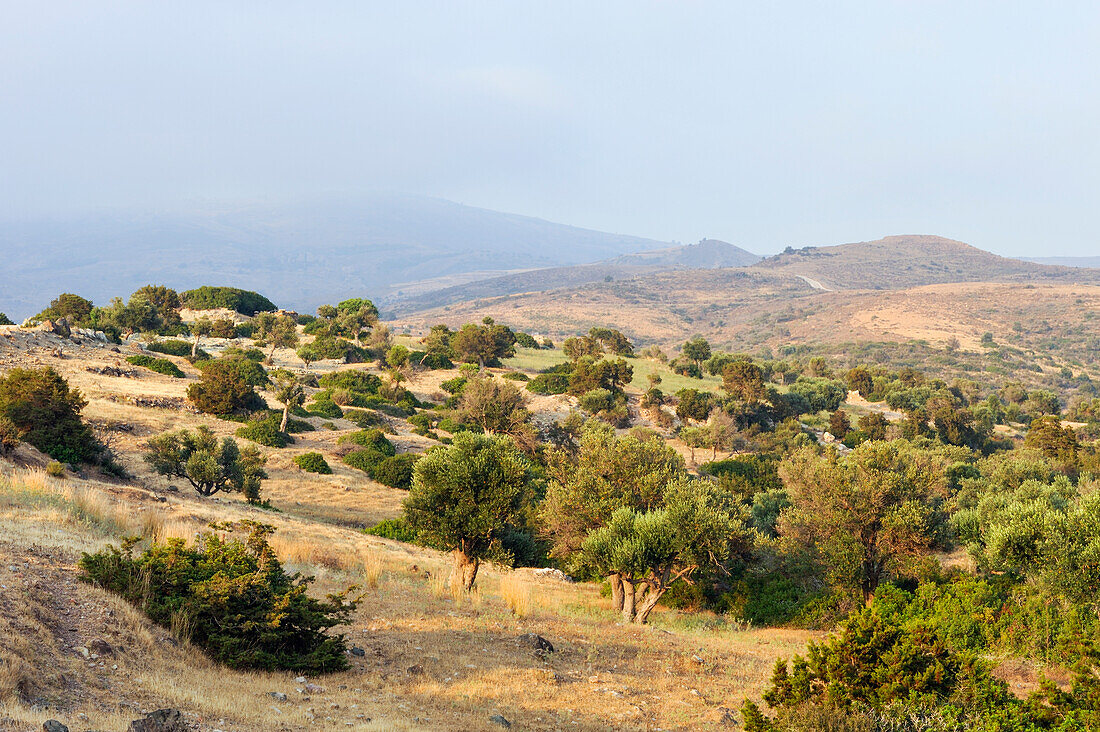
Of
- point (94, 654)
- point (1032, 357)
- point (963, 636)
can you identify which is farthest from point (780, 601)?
point (1032, 357)

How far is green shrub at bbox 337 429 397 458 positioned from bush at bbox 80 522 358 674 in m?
26.4

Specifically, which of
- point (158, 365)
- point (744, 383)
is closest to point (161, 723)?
point (158, 365)

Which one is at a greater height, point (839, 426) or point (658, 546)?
point (658, 546)

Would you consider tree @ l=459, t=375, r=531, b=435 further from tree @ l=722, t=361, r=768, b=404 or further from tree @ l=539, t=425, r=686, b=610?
tree @ l=722, t=361, r=768, b=404

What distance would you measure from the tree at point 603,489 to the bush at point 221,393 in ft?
79.3

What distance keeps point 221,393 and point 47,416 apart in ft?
43.7

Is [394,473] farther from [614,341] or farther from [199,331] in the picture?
[614,341]

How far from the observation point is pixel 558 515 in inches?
759

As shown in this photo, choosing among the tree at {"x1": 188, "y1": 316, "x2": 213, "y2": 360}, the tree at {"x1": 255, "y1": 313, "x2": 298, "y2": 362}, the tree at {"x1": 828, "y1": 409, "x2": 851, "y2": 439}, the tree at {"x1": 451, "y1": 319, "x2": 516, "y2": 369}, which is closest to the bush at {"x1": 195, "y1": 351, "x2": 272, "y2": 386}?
the tree at {"x1": 188, "y1": 316, "x2": 213, "y2": 360}

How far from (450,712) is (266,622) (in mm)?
2937

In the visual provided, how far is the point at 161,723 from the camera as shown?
18.6 ft

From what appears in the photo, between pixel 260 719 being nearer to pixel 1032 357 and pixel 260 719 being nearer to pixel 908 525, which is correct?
pixel 908 525

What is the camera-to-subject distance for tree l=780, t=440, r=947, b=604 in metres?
18.6

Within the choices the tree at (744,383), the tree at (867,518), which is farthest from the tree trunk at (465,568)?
the tree at (744,383)
